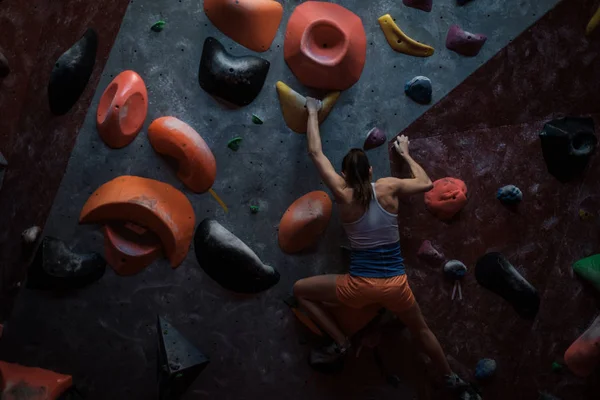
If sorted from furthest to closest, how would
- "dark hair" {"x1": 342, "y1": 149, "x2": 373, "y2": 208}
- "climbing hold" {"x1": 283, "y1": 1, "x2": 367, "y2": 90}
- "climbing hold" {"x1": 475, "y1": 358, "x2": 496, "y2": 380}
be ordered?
1. "climbing hold" {"x1": 475, "y1": 358, "x2": 496, "y2": 380}
2. "climbing hold" {"x1": 283, "y1": 1, "x2": 367, "y2": 90}
3. "dark hair" {"x1": 342, "y1": 149, "x2": 373, "y2": 208}

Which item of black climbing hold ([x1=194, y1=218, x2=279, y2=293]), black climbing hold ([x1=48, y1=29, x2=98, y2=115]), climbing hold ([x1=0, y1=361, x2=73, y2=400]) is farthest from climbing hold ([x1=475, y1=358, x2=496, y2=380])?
black climbing hold ([x1=48, y1=29, x2=98, y2=115])

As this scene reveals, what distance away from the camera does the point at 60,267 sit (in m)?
3.32

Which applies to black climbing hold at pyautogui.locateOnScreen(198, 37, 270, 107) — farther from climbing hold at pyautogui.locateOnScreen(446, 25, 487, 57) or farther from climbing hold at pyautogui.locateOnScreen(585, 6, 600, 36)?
climbing hold at pyautogui.locateOnScreen(585, 6, 600, 36)

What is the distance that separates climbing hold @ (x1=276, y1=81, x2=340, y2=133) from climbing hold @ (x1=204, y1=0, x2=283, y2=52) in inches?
9.4

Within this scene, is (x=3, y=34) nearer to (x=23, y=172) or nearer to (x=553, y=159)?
(x=23, y=172)

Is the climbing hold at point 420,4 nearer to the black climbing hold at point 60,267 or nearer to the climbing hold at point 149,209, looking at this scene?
the climbing hold at point 149,209

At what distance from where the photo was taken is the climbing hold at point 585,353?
3352mm

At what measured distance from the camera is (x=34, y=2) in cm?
339

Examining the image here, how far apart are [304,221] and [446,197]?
2.32ft

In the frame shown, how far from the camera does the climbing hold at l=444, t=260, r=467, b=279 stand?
3443mm

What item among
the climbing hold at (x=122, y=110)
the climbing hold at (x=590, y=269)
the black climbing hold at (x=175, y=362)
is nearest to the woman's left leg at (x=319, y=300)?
the black climbing hold at (x=175, y=362)

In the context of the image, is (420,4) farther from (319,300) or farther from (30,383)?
(30,383)

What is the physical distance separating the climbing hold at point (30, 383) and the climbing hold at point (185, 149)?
44.3 inches

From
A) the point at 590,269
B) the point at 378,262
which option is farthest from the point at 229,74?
the point at 590,269
